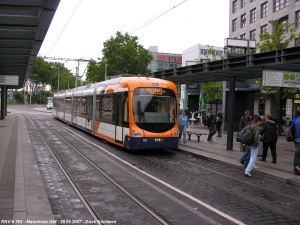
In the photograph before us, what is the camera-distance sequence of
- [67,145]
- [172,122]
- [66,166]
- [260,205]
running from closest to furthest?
[260,205] < [66,166] < [172,122] < [67,145]

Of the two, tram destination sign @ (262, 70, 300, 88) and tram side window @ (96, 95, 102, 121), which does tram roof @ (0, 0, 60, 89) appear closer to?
tram side window @ (96, 95, 102, 121)

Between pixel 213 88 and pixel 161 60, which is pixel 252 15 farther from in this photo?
pixel 161 60

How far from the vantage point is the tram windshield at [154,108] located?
1311 cm

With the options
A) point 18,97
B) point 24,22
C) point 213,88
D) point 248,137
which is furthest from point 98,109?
point 18,97

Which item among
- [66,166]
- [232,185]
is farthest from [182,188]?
[66,166]

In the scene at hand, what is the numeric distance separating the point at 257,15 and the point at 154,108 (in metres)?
35.4

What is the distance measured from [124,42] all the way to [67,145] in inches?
1524

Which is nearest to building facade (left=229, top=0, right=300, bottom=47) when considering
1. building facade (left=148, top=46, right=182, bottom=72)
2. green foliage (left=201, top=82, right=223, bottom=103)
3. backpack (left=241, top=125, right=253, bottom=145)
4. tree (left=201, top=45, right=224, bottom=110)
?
tree (left=201, top=45, right=224, bottom=110)

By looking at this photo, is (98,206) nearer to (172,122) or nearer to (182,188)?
(182,188)

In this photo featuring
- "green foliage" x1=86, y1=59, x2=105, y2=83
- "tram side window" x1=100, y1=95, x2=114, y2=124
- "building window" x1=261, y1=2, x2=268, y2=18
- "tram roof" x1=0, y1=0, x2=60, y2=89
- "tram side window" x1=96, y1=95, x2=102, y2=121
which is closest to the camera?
"tram roof" x1=0, y1=0, x2=60, y2=89

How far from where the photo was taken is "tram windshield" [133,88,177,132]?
43.0ft

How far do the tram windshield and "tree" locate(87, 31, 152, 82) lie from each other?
36.8m

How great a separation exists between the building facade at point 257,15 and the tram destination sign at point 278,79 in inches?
1015

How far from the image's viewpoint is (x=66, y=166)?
10414 millimetres
